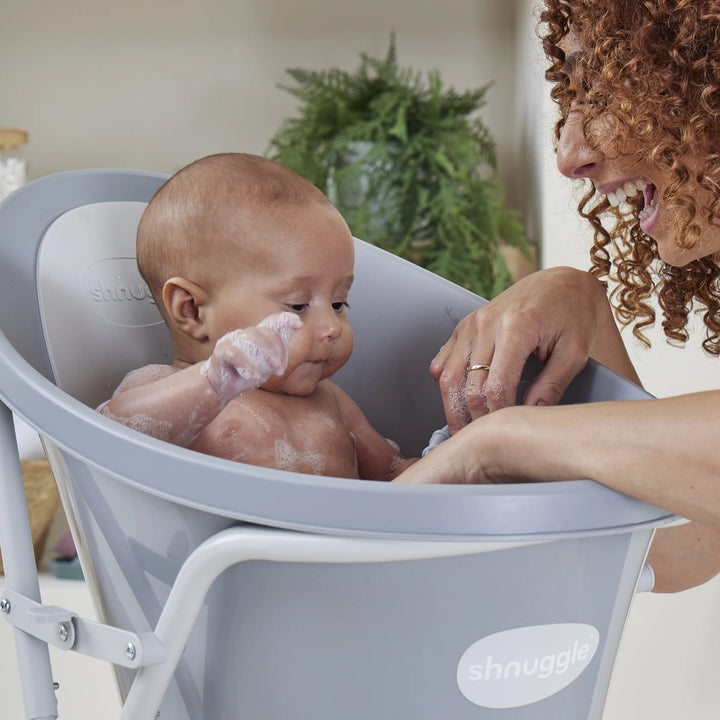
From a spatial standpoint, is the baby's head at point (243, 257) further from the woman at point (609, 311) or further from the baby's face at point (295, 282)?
the woman at point (609, 311)

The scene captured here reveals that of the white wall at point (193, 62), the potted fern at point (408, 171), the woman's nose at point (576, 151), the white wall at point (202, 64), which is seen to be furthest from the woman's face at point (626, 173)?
the white wall at point (193, 62)

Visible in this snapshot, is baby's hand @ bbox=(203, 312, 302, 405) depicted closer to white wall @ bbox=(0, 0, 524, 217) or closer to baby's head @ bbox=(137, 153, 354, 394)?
baby's head @ bbox=(137, 153, 354, 394)

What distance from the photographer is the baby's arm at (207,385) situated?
2.40 feet

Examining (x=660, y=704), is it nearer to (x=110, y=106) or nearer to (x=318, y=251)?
(x=318, y=251)

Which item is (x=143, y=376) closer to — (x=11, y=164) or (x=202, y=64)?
(x=11, y=164)

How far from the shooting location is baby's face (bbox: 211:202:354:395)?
2.93ft

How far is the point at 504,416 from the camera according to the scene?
24.9 inches

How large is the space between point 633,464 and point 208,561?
26cm

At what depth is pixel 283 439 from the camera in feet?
2.95

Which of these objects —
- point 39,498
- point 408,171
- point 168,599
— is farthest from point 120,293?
point 408,171

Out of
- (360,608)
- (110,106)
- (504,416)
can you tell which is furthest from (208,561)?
(110,106)

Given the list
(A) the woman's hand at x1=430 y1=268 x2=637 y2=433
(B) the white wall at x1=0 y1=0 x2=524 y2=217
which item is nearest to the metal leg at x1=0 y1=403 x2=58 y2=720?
(A) the woman's hand at x1=430 y1=268 x2=637 y2=433

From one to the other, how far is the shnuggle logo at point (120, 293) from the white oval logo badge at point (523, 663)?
20.9 inches

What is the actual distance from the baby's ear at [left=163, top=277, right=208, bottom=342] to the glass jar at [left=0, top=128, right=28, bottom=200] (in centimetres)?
149
